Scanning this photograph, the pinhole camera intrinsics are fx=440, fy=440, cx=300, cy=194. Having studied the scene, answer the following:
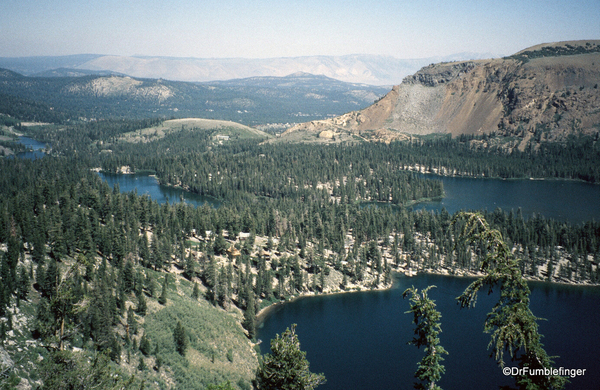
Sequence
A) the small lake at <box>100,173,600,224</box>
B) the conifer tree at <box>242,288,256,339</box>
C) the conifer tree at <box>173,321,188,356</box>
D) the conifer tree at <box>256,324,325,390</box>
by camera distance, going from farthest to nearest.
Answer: the small lake at <box>100,173,600,224</box>, the conifer tree at <box>242,288,256,339</box>, the conifer tree at <box>173,321,188,356</box>, the conifer tree at <box>256,324,325,390</box>

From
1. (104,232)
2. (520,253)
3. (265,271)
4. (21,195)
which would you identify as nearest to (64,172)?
(21,195)

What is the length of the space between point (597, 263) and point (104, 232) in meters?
113

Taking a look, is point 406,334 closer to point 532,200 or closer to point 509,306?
point 509,306

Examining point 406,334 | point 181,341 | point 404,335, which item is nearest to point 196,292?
point 181,341

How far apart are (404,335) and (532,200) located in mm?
121410

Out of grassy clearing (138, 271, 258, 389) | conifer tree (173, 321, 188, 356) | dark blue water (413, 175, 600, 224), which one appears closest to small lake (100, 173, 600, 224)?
dark blue water (413, 175, 600, 224)

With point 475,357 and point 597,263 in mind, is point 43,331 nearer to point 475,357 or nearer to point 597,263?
point 475,357

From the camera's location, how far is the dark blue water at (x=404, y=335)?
63406 mm

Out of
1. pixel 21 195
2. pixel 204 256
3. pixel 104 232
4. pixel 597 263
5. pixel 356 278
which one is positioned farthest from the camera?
pixel 21 195

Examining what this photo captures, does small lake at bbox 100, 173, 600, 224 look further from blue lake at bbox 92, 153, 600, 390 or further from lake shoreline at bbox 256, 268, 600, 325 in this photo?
blue lake at bbox 92, 153, 600, 390

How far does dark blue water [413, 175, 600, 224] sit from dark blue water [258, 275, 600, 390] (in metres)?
61.8

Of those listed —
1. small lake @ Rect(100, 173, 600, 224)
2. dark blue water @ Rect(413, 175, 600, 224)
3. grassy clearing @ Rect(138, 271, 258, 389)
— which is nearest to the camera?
grassy clearing @ Rect(138, 271, 258, 389)

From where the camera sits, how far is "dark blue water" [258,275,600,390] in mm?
63406

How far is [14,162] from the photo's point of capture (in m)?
194
